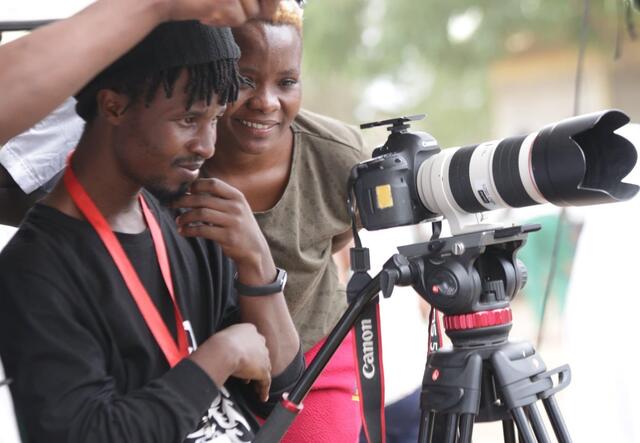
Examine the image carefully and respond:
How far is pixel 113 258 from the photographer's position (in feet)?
5.77

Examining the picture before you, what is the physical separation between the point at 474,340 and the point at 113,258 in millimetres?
683

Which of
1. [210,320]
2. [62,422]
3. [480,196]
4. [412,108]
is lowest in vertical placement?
[62,422]

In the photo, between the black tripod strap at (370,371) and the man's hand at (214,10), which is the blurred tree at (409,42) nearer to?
the black tripod strap at (370,371)

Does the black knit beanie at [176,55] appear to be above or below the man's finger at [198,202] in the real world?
above

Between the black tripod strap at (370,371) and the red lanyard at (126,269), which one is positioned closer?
the red lanyard at (126,269)

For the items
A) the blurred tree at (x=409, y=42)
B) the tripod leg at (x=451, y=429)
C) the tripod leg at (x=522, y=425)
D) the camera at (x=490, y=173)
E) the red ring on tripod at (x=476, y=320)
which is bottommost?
the tripod leg at (x=451, y=429)

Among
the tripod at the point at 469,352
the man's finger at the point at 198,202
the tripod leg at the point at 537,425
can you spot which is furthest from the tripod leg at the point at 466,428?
the man's finger at the point at 198,202

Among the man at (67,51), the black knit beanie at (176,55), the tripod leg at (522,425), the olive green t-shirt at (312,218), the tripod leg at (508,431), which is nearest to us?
the man at (67,51)

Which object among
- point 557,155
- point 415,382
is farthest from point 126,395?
point 415,382

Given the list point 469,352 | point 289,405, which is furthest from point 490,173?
point 289,405

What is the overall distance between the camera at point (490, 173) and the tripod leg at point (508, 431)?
0.38m

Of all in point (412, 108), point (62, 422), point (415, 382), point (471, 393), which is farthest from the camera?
point (412, 108)

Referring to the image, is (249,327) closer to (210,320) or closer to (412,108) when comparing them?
(210,320)

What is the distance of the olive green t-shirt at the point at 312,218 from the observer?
7.67 feet
